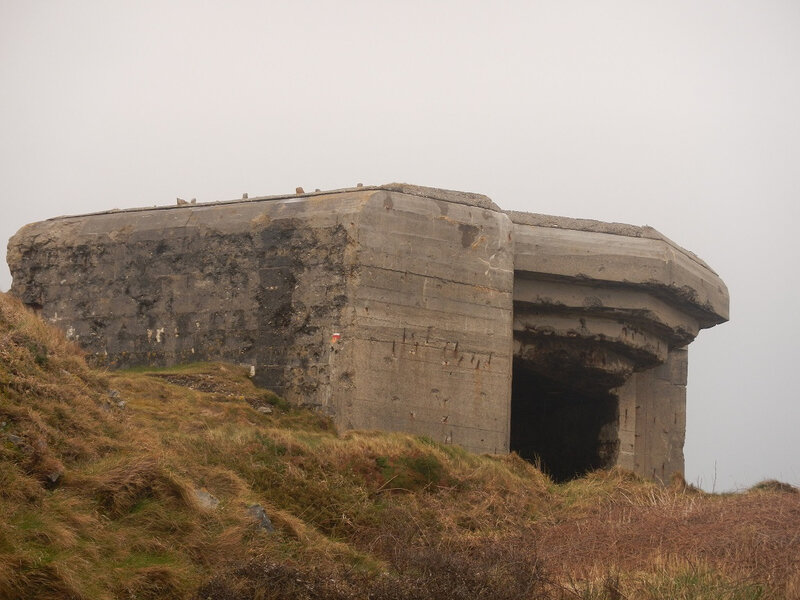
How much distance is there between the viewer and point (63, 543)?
6637mm

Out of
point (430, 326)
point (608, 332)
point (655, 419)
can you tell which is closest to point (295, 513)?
point (430, 326)

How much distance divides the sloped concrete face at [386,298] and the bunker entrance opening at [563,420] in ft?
0.25

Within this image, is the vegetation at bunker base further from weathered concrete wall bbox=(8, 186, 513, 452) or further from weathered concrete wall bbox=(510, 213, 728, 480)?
weathered concrete wall bbox=(510, 213, 728, 480)

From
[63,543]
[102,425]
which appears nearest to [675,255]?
[102,425]

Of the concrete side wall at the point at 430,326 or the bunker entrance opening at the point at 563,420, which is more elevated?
the concrete side wall at the point at 430,326

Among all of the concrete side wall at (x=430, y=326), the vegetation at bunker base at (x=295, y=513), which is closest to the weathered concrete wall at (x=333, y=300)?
the concrete side wall at (x=430, y=326)

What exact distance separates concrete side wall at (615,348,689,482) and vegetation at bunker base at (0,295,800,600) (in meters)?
2.67

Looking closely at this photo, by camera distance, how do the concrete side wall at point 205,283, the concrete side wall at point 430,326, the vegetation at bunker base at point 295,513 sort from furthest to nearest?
the concrete side wall at point 205,283 → the concrete side wall at point 430,326 → the vegetation at bunker base at point 295,513

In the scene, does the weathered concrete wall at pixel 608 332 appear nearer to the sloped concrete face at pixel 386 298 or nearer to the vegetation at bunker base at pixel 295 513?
the sloped concrete face at pixel 386 298

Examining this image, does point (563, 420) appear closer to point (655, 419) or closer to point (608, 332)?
point (655, 419)

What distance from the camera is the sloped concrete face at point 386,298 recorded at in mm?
12906

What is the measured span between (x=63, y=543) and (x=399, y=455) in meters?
4.86

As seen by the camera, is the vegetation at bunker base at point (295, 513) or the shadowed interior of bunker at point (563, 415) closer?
the vegetation at bunker base at point (295, 513)

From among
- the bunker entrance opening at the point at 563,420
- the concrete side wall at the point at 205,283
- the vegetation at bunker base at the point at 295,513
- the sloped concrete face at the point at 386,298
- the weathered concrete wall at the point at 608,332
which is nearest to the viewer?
the vegetation at bunker base at the point at 295,513
